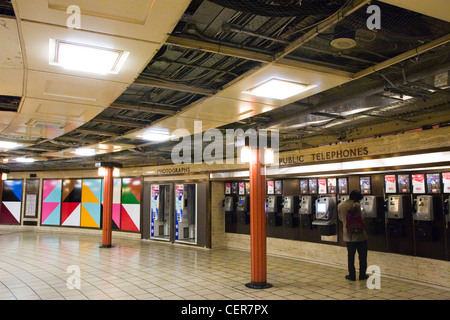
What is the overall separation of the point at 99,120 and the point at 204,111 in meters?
2.13

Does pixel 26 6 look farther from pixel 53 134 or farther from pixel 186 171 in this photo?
pixel 186 171

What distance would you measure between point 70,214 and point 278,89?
14.6 metres

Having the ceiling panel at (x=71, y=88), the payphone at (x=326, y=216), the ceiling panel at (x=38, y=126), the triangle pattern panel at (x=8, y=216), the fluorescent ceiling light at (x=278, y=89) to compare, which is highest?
the fluorescent ceiling light at (x=278, y=89)

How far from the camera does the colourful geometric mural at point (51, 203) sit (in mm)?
16812

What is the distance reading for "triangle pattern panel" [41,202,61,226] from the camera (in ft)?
55.1

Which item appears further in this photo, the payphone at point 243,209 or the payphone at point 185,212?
the payphone at point 185,212

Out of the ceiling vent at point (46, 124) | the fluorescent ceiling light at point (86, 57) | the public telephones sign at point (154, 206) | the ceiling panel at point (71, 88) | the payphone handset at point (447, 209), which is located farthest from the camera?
the public telephones sign at point (154, 206)

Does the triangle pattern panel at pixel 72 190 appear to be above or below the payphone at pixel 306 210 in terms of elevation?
above

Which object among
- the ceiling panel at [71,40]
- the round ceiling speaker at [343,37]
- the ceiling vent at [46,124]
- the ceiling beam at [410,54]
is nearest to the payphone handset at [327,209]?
the ceiling beam at [410,54]

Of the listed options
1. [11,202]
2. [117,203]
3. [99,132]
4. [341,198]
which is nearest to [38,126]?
[99,132]

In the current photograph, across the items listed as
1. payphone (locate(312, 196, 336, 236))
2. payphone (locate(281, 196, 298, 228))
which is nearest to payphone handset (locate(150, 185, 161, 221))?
payphone (locate(281, 196, 298, 228))

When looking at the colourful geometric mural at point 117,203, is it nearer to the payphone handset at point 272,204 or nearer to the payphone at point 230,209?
the payphone at point 230,209

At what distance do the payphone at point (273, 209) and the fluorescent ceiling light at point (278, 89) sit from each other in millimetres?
5612
